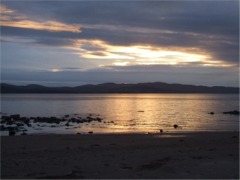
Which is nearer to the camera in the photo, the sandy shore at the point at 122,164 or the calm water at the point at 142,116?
the sandy shore at the point at 122,164

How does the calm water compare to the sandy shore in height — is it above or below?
below

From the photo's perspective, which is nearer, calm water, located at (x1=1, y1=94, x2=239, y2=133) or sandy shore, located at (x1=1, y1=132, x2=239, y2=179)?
sandy shore, located at (x1=1, y1=132, x2=239, y2=179)

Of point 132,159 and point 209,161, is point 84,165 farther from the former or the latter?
point 209,161

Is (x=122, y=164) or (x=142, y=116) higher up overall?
(x=122, y=164)

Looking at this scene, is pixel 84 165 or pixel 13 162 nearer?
pixel 84 165

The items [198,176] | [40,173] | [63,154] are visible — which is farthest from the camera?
[63,154]

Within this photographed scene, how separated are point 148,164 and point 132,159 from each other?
1154 millimetres

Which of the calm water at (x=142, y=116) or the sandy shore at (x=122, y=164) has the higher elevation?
the sandy shore at (x=122, y=164)

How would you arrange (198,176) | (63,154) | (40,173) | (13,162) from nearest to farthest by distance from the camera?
(198,176) → (40,173) → (13,162) → (63,154)

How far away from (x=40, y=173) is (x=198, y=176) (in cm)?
440

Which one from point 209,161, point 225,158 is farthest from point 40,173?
point 225,158

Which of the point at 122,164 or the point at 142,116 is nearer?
the point at 122,164

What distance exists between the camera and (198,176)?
9820 millimetres

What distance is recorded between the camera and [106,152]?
48.6 ft
